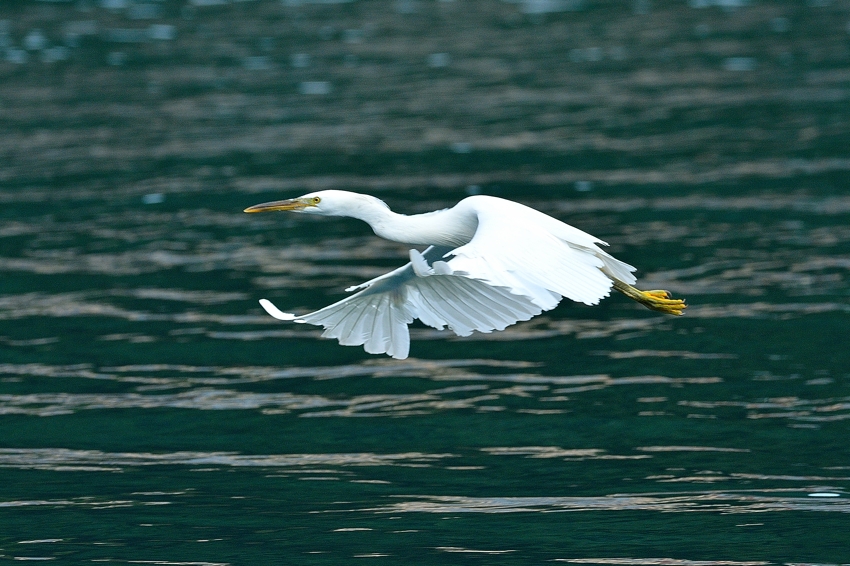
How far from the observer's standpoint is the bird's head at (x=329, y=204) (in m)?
9.43

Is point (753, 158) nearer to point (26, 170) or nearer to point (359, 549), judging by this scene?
point (26, 170)

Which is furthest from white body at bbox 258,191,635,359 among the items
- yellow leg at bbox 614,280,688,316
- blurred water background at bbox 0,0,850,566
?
blurred water background at bbox 0,0,850,566

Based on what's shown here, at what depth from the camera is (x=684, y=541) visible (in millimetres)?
8648

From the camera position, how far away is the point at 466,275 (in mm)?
7516

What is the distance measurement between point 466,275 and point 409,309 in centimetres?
151

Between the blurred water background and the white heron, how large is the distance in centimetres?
135

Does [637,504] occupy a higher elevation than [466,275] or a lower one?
lower

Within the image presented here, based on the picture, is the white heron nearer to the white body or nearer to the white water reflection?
the white body

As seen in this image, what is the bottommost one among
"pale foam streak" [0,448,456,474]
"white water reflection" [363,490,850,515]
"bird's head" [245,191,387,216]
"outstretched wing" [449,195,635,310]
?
"white water reflection" [363,490,850,515]

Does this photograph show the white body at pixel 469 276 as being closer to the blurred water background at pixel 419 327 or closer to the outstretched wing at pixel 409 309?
the outstretched wing at pixel 409 309

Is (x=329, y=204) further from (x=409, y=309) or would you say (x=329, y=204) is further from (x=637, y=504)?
(x=637, y=504)

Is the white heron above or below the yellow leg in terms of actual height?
above

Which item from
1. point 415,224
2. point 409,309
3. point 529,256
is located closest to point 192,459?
point 409,309

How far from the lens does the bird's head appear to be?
9430 mm
